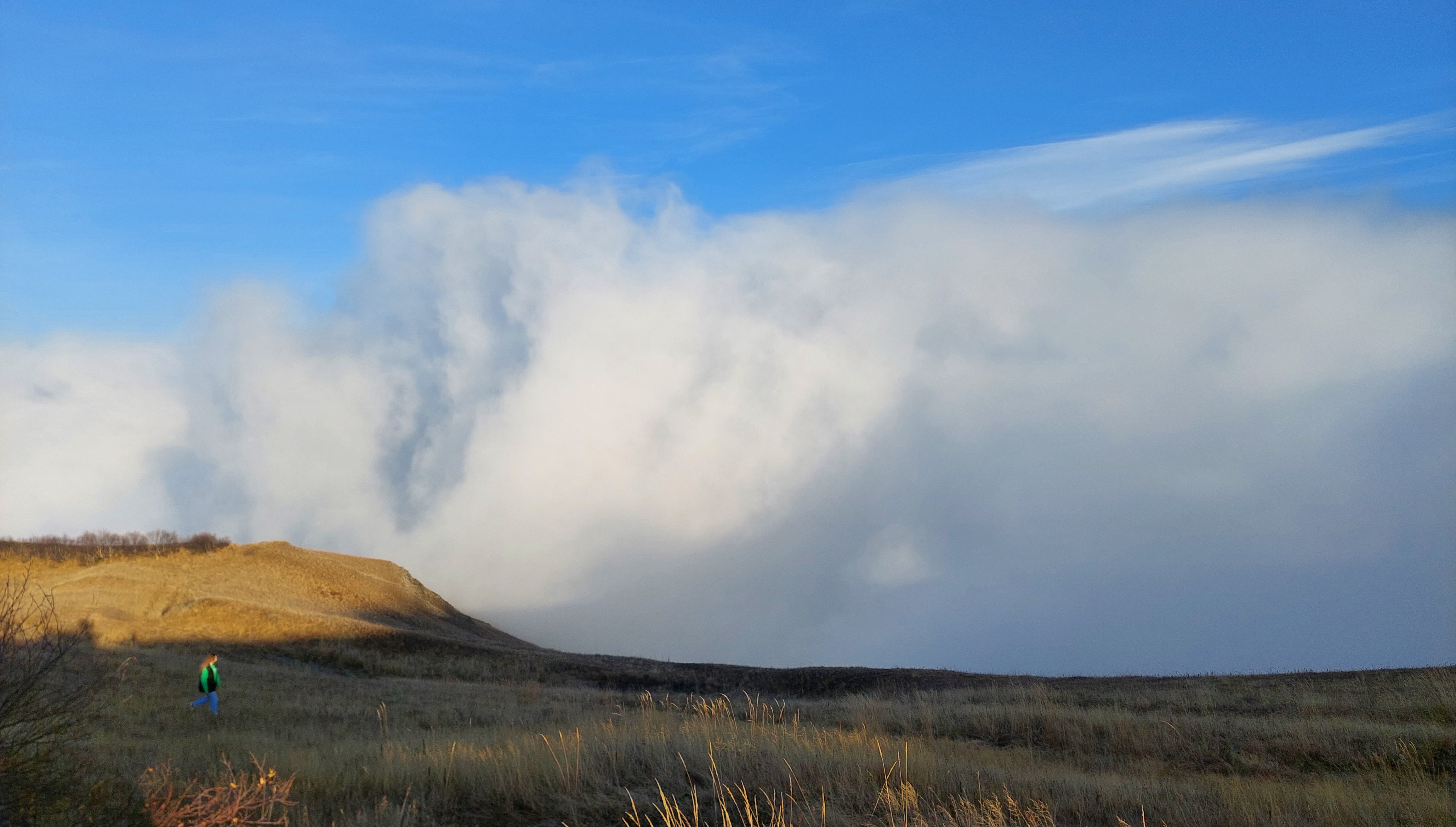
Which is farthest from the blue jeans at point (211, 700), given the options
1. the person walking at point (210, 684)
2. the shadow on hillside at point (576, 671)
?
the shadow on hillside at point (576, 671)

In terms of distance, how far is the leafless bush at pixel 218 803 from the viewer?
6.40 metres

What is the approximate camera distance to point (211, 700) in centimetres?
1950

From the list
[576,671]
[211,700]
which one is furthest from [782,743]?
[576,671]

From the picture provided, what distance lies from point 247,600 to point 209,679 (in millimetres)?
25869

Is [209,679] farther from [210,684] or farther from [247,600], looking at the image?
[247,600]

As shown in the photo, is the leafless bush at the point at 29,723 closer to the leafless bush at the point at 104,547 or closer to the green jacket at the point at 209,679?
the green jacket at the point at 209,679

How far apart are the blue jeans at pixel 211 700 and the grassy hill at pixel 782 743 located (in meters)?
A: 0.33

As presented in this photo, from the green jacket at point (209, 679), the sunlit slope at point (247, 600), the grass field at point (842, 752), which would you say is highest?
the sunlit slope at point (247, 600)

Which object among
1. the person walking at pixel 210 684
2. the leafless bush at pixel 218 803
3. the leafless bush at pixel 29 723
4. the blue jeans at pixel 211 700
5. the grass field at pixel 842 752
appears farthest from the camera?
the person walking at pixel 210 684

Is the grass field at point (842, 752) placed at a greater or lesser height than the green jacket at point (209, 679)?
lesser

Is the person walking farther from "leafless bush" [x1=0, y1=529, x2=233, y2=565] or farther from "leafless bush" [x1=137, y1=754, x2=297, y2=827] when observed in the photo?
"leafless bush" [x1=0, y1=529, x2=233, y2=565]

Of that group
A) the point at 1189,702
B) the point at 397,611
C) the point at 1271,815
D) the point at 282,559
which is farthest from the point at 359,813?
the point at 282,559

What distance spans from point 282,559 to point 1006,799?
61.3m

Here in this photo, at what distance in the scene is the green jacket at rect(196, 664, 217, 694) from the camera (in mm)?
19359
